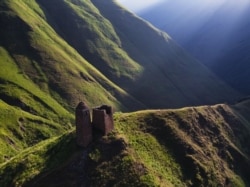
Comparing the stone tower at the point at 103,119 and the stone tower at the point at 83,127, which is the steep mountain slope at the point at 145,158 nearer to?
the stone tower at the point at 83,127

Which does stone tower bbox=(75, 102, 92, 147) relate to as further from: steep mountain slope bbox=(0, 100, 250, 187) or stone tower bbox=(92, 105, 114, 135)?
stone tower bbox=(92, 105, 114, 135)

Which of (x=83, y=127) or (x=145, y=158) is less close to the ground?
(x=83, y=127)

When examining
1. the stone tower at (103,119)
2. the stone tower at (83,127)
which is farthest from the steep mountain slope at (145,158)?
the stone tower at (103,119)

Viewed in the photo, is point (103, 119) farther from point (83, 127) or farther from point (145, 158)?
point (145, 158)

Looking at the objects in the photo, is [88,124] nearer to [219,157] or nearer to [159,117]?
[159,117]

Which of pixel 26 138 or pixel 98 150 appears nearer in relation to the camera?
pixel 98 150

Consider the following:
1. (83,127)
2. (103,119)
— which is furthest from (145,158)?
(83,127)

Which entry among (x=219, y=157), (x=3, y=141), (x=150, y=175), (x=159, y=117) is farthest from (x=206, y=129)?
(x=3, y=141)
